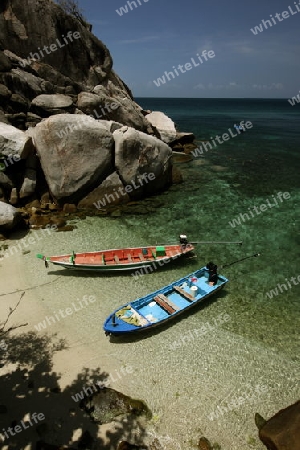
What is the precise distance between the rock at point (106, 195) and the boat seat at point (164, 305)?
12.6 meters

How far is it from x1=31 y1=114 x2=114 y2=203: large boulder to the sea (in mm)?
3387

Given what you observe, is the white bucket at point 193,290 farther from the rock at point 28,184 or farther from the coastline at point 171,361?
the rock at point 28,184

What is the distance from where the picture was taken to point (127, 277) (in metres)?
17.1

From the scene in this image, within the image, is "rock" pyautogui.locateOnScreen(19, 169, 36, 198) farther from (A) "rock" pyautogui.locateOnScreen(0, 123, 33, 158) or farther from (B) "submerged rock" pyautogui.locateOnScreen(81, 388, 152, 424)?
(B) "submerged rock" pyautogui.locateOnScreen(81, 388, 152, 424)

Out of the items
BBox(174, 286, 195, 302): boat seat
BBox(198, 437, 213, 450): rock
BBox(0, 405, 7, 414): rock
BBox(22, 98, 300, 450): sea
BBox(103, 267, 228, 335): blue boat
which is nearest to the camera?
BBox(198, 437, 213, 450): rock

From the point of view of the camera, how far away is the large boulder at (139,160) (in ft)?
80.9

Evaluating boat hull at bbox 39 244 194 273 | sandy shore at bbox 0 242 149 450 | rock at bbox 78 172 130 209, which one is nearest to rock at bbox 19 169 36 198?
rock at bbox 78 172 130 209

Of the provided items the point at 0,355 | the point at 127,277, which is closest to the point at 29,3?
the point at 127,277

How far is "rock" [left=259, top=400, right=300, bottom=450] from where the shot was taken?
338 inches

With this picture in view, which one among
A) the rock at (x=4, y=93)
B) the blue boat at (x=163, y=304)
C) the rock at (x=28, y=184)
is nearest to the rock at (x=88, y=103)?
the rock at (x=4, y=93)

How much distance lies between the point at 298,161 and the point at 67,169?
36607 mm

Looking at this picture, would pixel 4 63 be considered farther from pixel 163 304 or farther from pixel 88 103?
pixel 163 304

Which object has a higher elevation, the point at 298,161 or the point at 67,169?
the point at 67,169

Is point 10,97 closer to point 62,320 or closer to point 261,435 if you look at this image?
point 62,320
